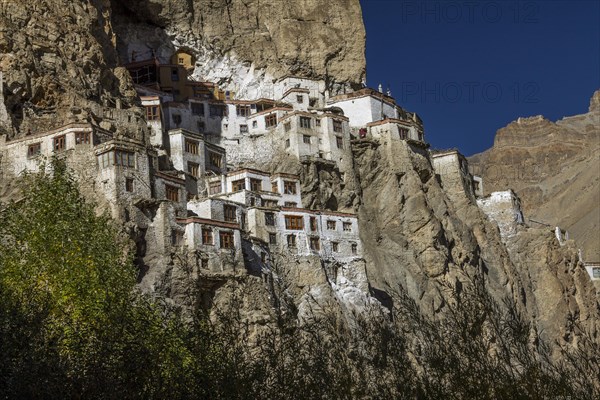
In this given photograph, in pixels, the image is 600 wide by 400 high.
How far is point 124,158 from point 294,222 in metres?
12.5

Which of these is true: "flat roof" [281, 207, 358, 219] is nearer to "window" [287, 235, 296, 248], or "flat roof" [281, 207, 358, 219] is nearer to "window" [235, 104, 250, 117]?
"window" [287, 235, 296, 248]

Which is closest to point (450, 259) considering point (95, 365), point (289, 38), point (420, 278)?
point (420, 278)

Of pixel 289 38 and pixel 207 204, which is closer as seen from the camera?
pixel 207 204

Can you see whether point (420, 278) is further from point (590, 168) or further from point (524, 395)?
point (590, 168)

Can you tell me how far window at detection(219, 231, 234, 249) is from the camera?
2066 inches

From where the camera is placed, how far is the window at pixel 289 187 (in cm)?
6531

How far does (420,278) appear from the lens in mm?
66625

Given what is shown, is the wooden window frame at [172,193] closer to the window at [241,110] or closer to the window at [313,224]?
the window at [313,224]

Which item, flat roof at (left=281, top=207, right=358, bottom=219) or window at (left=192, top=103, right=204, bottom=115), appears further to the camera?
window at (left=192, top=103, right=204, bottom=115)

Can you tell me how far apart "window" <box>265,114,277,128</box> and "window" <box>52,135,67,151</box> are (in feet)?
74.6

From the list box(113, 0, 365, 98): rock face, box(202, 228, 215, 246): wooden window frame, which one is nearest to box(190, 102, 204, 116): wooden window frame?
box(113, 0, 365, 98): rock face

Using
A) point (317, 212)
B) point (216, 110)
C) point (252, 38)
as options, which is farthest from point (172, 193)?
point (252, 38)

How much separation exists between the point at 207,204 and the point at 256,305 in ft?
32.2

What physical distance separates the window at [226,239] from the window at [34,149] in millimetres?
12180
